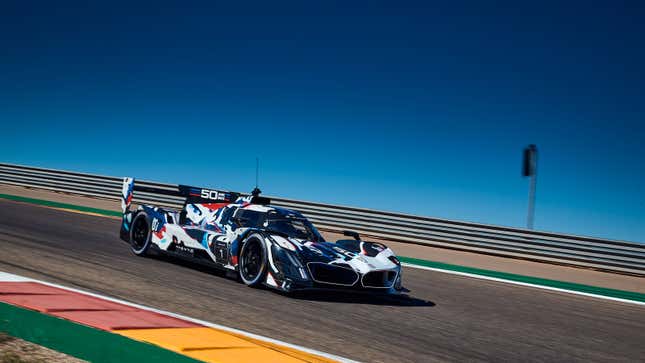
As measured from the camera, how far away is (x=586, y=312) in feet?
29.1

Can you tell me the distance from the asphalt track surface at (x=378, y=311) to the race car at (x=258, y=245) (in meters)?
0.23

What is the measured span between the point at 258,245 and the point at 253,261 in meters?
0.24

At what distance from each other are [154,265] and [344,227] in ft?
28.1

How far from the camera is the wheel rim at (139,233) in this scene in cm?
1000

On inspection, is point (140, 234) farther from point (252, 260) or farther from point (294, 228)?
point (294, 228)

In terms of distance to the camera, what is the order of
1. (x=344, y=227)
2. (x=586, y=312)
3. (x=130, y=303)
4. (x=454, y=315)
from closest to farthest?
(x=130, y=303) → (x=454, y=315) → (x=586, y=312) → (x=344, y=227)

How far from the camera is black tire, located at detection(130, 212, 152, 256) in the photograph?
390 inches

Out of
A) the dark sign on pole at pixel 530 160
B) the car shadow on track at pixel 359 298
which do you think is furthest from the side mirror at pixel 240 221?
the dark sign on pole at pixel 530 160

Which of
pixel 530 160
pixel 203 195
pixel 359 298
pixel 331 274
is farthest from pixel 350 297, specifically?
pixel 530 160

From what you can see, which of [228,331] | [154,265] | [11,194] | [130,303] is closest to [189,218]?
[154,265]

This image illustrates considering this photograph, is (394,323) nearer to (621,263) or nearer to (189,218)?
(189,218)

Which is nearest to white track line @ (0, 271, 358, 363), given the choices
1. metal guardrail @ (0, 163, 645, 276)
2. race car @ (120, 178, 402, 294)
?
race car @ (120, 178, 402, 294)

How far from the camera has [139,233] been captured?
1012cm

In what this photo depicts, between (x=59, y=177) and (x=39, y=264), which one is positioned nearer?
(x=39, y=264)
